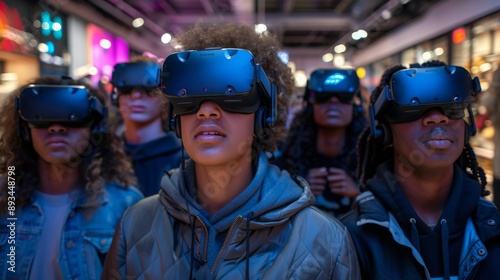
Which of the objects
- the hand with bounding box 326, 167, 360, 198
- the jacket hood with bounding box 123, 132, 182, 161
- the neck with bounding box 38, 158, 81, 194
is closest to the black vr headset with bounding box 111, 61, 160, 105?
the jacket hood with bounding box 123, 132, 182, 161

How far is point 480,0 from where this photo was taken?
4.57 meters

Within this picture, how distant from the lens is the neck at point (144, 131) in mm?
2658

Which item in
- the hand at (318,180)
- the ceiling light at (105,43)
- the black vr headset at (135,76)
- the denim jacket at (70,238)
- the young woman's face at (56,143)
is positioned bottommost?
the denim jacket at (70,238)

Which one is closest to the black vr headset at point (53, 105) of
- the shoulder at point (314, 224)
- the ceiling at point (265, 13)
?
the shoulder at point (314, 224)

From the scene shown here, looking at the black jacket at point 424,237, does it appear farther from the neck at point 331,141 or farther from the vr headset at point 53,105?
the vr headset at point 53,105

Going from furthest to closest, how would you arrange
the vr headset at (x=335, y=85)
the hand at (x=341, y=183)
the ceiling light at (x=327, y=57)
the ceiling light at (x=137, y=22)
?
the ceiling light at (x=327, y=57)
the ceiling light at (x=137, y=22)
the vr headset at (x=335, y=85)
the hand at (x=341, y=183)

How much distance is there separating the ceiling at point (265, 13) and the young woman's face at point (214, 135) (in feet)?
20.4

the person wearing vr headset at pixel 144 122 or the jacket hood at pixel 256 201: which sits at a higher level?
the person wearing vr headset at pixel 144 122

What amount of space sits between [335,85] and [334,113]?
0.17 metres

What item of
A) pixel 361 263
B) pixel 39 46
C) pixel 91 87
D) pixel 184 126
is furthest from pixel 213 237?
pixel 39 46

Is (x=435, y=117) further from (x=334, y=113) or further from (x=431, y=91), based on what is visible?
(x=334, y=113)

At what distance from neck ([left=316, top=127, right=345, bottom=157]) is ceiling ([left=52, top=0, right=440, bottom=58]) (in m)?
4.94

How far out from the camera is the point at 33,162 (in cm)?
188

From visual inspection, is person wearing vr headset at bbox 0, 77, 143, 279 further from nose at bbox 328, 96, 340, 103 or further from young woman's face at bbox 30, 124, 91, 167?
nose at bbox 328, 96, 340, 103
